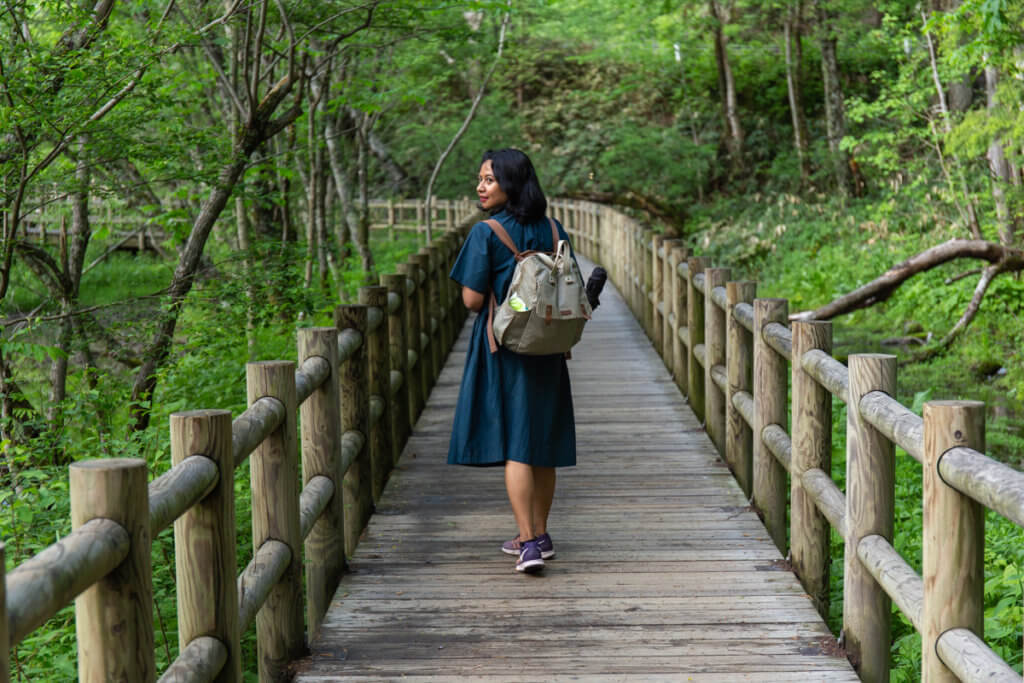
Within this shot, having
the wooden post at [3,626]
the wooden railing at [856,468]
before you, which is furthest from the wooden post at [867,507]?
the wooden post at [3,626]

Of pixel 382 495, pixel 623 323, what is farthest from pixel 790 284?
pixel 382 495

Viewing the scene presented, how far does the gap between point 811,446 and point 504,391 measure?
4.21ft

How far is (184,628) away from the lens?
3.15 metres

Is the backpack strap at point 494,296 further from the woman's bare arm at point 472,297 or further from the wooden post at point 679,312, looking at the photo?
the wooden post at point 679,312

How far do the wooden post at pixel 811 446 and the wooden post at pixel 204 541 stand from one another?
96.1 inches

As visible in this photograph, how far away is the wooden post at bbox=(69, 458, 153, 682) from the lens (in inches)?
95.4

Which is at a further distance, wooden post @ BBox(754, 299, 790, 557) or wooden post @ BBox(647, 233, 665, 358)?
wooden post @ BBox(647, 233, 665, 358)

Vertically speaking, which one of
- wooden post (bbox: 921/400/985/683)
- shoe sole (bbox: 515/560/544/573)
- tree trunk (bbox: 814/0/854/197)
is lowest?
shoe sole (bbox: 515/560/544/573)

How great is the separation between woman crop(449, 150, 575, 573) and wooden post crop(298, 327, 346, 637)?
0.54 m

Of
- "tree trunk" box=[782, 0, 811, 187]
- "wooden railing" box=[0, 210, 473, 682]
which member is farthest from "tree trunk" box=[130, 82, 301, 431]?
"tree trunk" box=[782, 0, 811, 187]

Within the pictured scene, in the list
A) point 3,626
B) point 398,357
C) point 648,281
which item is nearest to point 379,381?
point 398,357

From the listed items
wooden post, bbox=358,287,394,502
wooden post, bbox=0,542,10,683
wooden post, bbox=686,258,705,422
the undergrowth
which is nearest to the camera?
wooden post, bbox=0,542,10,683

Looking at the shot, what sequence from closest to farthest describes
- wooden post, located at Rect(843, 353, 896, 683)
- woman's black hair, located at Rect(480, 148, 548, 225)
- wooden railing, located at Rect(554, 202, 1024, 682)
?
wooden railing, located at Rect(554, 202, 1024, 682)
wooden post, located at Rect(843, 353, 896, 683)
woman's black hair, located at Rect(480, 148, 548, 225)

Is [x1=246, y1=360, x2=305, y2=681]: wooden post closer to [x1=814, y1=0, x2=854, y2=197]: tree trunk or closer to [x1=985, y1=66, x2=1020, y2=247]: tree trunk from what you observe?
[x1=985, y1=66, x2=1020, y2=247]: tree trunk
